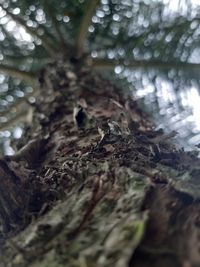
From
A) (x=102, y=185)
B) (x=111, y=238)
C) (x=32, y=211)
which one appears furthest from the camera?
(x=32, y=211)

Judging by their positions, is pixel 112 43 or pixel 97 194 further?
pixel 112 43

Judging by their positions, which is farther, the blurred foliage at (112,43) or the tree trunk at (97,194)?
the blurred foliage at (112,43)

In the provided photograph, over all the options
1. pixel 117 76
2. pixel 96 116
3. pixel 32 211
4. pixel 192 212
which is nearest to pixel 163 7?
pixel 117 76

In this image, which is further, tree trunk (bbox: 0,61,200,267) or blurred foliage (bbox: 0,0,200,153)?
blurred foliage (bbox: 0,0,200,153)

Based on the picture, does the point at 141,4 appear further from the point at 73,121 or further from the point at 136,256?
the point at 136,256
